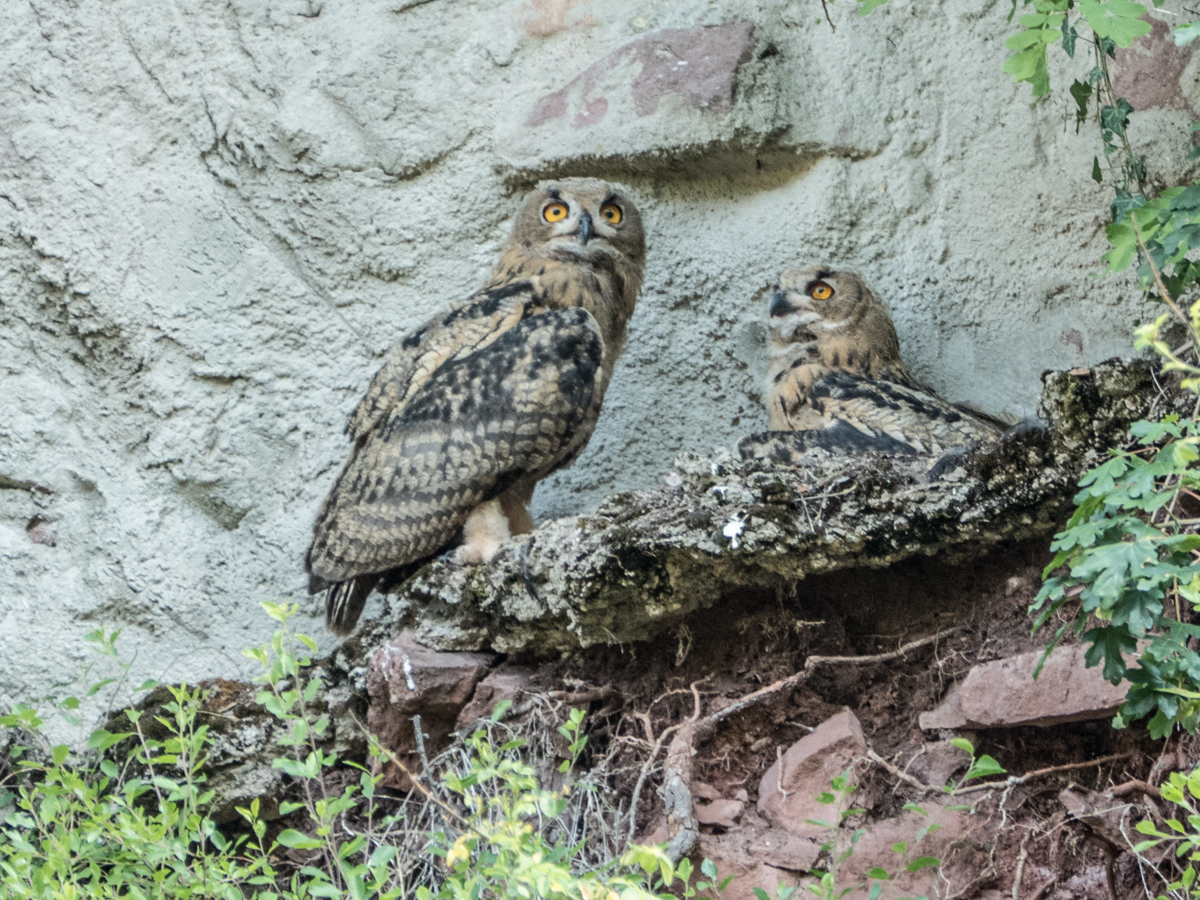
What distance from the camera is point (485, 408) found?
134 inches

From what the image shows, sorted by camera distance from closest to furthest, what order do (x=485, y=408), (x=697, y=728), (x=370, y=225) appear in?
(x=697, y=728), (x=485, y=408), (x=370, y=225)

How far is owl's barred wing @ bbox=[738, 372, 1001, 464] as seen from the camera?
3.20 metres

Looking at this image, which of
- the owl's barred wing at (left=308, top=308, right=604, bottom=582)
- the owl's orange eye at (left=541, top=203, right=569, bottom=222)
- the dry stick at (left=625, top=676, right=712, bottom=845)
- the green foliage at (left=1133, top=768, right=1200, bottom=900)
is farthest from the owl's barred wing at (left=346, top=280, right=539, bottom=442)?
the green foliage at (left=1133, top=768, right=1200, bottom=900)

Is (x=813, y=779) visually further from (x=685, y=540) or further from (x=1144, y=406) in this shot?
(x=1144, y=406)

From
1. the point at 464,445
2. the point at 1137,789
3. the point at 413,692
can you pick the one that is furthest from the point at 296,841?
the point at 1137,789

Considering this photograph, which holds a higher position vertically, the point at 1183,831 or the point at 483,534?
the point at 483,534

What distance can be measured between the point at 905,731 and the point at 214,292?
270 cm

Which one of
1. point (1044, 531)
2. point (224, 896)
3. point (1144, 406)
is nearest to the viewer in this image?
point (224, 896)

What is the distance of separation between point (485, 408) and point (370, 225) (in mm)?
1125

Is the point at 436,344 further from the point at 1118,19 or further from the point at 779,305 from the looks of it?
Answer: the point at 1118,19

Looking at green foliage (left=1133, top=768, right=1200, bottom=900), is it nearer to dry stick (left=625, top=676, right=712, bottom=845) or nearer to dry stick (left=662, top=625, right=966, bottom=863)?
dry stick (left=662, top=625, right=966, bottom=863)

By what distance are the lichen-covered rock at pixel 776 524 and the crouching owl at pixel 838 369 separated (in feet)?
1.88

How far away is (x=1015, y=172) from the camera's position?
3.82 metres

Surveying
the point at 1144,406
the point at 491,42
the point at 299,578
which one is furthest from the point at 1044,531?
the point at 491,42
